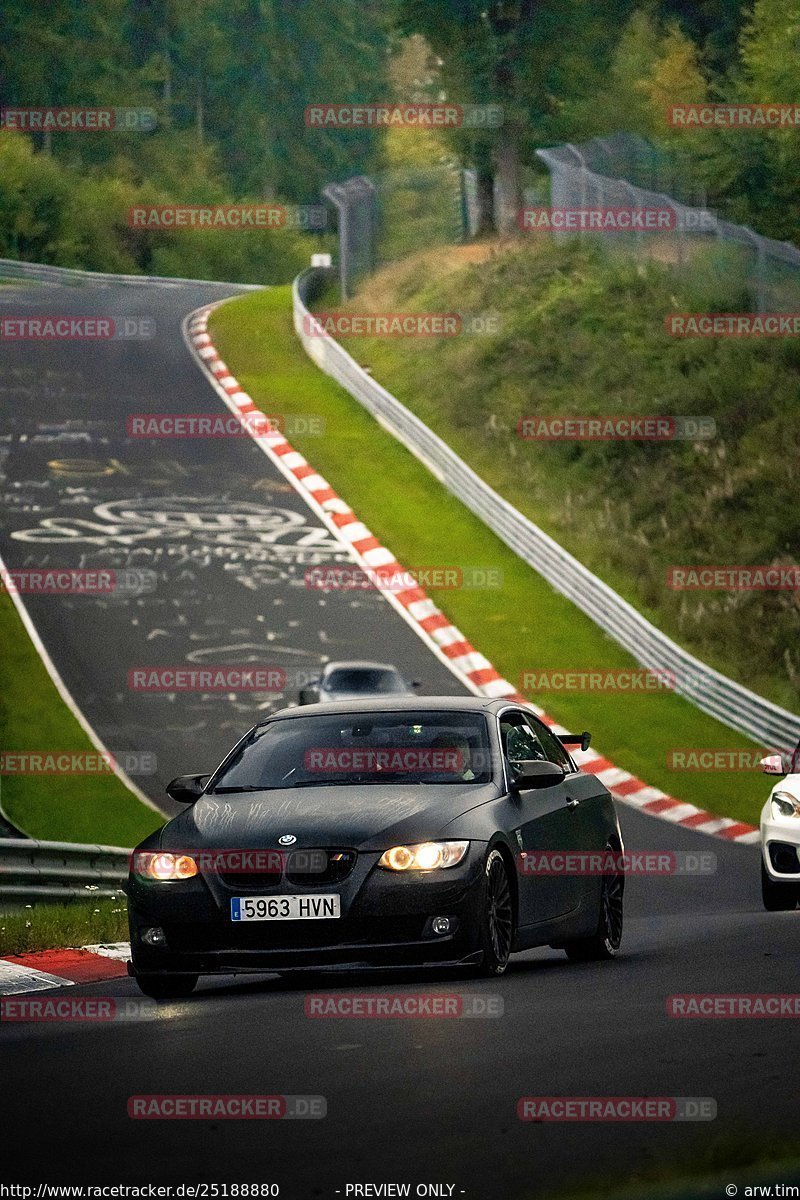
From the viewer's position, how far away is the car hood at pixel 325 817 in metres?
10.3

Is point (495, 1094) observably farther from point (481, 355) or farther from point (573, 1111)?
point (481, 355)

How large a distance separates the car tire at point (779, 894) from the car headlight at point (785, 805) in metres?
0.45

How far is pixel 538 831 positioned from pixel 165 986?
212cm

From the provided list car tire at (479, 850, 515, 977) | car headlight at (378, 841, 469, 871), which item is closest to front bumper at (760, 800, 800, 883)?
car tire at (479, 850, 515, 977)

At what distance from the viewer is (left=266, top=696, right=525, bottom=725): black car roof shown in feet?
37.7

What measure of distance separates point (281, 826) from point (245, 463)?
32.6 m

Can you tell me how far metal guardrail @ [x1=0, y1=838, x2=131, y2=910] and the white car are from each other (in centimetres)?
461

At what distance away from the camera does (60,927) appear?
523 inches

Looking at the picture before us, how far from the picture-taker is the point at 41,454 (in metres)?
42.8

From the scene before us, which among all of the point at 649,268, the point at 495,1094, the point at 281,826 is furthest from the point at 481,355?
the point at 495,1094
